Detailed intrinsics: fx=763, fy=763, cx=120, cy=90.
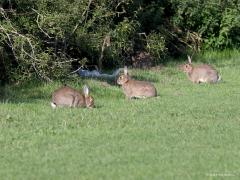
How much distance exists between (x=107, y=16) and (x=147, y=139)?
32.4ft

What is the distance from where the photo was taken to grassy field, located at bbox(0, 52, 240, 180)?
948 centimetres

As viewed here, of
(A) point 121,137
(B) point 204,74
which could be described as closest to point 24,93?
(B) point 204,74

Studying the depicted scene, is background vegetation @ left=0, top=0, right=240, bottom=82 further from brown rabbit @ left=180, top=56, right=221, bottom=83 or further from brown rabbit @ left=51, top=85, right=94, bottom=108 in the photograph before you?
brown rabbit @ left=180, top=56, right=221, bottom=83

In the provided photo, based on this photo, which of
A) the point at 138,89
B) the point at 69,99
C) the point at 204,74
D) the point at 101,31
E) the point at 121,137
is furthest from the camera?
the point at 101,31

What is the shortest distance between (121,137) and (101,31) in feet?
31.6

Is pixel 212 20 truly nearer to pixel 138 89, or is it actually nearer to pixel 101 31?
pixel 101 31

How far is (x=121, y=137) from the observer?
11477 millimetres

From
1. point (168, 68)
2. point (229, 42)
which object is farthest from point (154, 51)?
point (229, 42)

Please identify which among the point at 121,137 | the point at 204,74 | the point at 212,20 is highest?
the point at 121,137

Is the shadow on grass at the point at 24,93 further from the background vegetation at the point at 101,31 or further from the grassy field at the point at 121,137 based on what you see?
the background vegetation at the point at 101,31

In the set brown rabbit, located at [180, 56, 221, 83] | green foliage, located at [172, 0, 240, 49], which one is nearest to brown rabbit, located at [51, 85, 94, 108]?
brown rabbit, located at [180, 56, 221, 83]

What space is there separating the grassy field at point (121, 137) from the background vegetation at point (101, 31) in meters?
0.86

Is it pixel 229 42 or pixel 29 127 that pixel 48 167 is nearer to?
pixel 29 127

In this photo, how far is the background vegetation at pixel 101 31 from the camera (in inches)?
684
